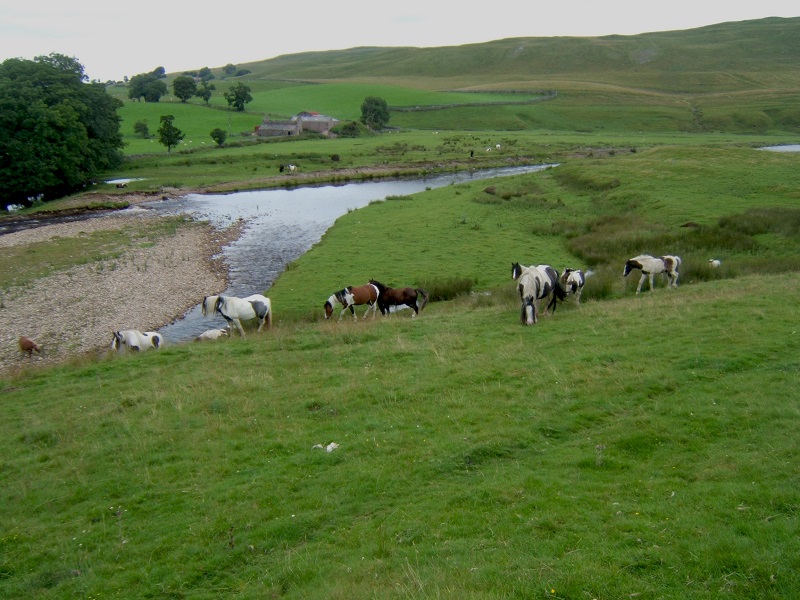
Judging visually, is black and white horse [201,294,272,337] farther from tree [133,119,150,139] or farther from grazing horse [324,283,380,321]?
tree [133,119,150,139]

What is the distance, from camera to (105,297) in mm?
30219

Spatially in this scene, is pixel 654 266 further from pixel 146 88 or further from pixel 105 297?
pixel 146 88

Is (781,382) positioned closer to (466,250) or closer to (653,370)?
(653,370)

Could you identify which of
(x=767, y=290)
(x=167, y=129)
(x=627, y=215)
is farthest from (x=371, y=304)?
(x=167, y=129)

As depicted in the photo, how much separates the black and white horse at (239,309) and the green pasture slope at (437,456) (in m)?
1.00

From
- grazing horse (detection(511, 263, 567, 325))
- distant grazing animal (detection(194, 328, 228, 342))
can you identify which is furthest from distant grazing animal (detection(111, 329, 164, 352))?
grazing horse (detection(511, 263, 567, 325))

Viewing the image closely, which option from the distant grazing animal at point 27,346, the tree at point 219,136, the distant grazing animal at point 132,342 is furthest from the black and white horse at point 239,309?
the tree at point 219,136

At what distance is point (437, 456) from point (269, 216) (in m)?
44.5

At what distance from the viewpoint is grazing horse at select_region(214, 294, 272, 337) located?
22.0 m

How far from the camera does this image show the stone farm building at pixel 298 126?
367 feet

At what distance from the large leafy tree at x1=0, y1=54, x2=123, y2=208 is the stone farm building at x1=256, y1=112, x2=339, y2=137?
41820 millimetres

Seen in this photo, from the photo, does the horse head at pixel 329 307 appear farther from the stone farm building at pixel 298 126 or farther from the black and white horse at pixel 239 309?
the stone farm building at pixel 298 126

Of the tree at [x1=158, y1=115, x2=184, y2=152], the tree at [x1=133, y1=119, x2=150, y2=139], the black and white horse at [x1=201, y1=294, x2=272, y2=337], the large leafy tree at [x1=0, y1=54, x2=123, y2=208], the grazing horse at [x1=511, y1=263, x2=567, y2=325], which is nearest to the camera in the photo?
the grazing horse at [x1=511, y1=263, x2=567, y2=325]

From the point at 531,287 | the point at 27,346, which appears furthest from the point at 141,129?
the point at 531,287
